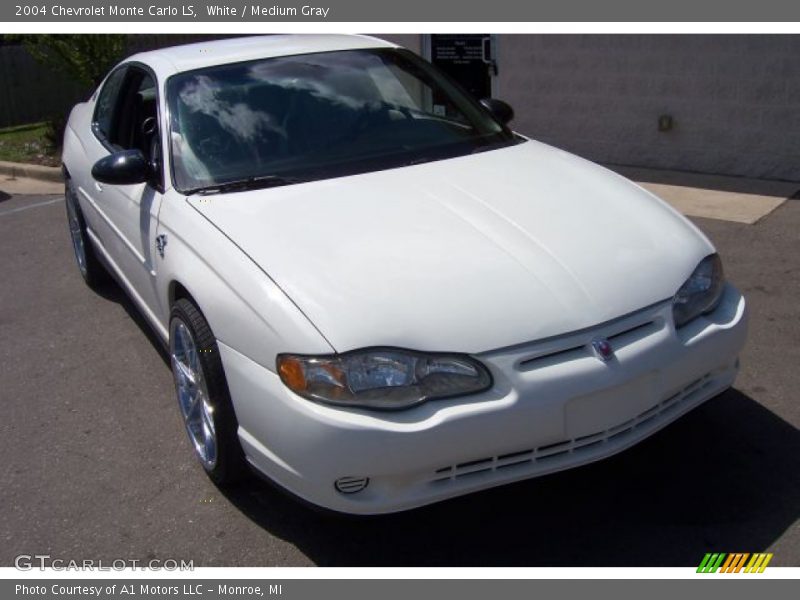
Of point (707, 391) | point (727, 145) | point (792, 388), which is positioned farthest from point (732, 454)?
point (727, 145)

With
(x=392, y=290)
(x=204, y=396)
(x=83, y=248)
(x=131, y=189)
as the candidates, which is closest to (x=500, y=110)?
(x=131, y=189)

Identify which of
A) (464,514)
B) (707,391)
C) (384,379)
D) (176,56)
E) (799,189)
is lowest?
(799,189)

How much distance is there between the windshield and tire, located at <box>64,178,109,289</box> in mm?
1917

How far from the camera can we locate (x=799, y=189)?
7.77 metres

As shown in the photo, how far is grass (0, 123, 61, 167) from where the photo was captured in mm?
11539

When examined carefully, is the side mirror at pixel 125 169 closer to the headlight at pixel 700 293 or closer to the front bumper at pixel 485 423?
the front bumper at pixel 485 423

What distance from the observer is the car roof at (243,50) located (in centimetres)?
479

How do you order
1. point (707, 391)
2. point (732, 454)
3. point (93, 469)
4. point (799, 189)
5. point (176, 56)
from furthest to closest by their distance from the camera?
point (799, 189) < point (176, 56) < point (93, 469) < point (732, 454) < point (707, 391)

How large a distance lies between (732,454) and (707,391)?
1.46 ft

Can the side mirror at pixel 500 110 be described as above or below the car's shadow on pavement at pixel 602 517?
above

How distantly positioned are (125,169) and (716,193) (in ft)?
16.9

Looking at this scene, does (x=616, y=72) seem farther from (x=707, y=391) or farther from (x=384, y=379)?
(x=384, y=379)

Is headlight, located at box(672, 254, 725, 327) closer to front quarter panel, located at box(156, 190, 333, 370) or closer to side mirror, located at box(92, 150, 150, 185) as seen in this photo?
front quarter panel, located at box(156, 190, 333, 370)

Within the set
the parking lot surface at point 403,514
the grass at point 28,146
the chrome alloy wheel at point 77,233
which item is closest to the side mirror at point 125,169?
the parking lot surface at point 403,514
